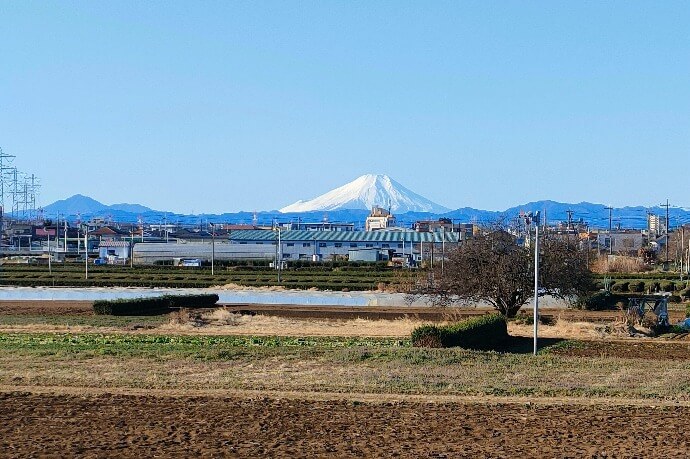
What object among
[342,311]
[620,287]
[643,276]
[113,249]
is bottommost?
[342,311]

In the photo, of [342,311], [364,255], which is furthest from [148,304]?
[364,255]

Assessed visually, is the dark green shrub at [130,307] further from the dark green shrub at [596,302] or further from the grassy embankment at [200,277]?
the grassy embankment at [200,277]

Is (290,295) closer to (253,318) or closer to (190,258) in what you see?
(253,318)

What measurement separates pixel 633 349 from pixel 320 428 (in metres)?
19.0

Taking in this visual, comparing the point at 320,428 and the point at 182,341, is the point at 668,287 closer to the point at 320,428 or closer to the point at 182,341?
the point at 182,341

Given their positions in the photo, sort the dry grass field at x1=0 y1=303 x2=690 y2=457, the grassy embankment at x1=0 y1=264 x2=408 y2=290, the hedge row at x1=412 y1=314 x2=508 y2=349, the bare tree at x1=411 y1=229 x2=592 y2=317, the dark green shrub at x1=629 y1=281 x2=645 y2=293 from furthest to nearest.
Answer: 1. the grassy embankment at x1=0 y1=264 x2=408 y2=290
2. the dark green shrub at x1=629 y1=281 x2=645 y2=293
3. the bare tree at x1=411 y1=229 x2=592 y2=317
4. the hedge row at x1=412 y1=314 x2=508 y2=349
5. the dry grass field at x1=0 y1=303 x2=690 y2=457

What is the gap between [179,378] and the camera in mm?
24641

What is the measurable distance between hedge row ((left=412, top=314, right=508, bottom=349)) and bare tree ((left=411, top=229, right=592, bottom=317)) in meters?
9.31

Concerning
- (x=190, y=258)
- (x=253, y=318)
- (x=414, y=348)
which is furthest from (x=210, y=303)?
(x=190, y=258)

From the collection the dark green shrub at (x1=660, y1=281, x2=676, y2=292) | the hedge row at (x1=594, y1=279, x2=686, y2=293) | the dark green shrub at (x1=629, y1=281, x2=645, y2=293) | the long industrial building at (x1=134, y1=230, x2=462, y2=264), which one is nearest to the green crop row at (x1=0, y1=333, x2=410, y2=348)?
the hedge row at (x1=594, y1=279, x2=686, y2=293)

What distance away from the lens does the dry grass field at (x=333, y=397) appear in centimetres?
1700

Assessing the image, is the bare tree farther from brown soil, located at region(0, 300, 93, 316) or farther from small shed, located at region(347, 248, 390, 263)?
small shed, located at region(347, 248, 390, 263)

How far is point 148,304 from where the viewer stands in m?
49.8

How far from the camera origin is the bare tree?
45438 millimetres
